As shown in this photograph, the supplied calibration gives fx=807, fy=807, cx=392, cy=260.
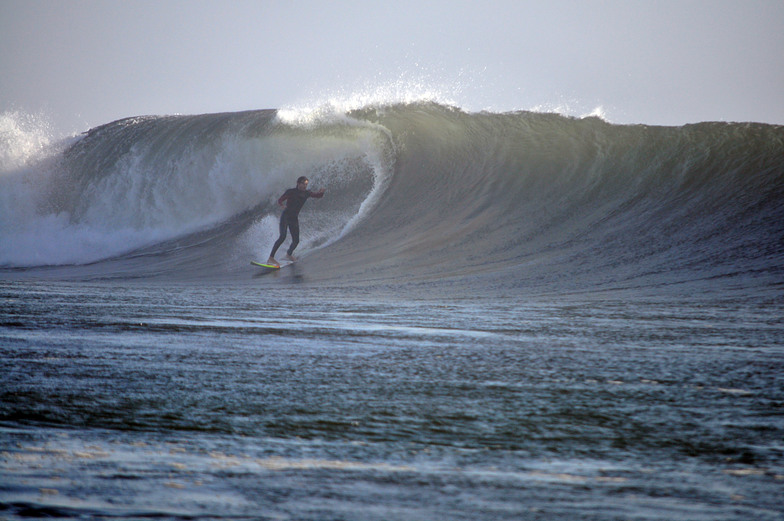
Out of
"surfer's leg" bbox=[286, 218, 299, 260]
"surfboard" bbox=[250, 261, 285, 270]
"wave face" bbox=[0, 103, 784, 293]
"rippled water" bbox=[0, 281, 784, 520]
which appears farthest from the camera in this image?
"surfer's leg" bbox=[286, 218, 299, 260]

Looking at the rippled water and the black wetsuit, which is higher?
the black wetsuit

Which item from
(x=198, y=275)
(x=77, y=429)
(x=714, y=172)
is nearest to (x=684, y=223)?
(x=714, y=172)

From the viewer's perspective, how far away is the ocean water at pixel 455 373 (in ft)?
4.68

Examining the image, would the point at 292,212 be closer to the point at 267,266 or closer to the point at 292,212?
the point at 292,212

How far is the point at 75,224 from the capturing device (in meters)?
20.8

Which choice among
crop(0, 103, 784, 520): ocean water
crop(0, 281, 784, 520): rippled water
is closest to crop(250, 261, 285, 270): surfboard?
crop(0, 103, 784, 520): ocean water

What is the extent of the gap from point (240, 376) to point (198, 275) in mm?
11084

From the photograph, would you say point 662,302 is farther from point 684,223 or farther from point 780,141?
point 780,141

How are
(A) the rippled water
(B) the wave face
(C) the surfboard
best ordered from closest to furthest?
(A) the rippled water < (B) the wave face < (C) the surfboard

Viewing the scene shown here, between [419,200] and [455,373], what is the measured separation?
1249cm

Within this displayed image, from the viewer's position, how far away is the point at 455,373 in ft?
9.43

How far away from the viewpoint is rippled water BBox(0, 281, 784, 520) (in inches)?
53.8

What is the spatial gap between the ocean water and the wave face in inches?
3.8

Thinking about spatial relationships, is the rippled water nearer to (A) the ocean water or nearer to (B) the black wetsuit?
(A) the ocean water
